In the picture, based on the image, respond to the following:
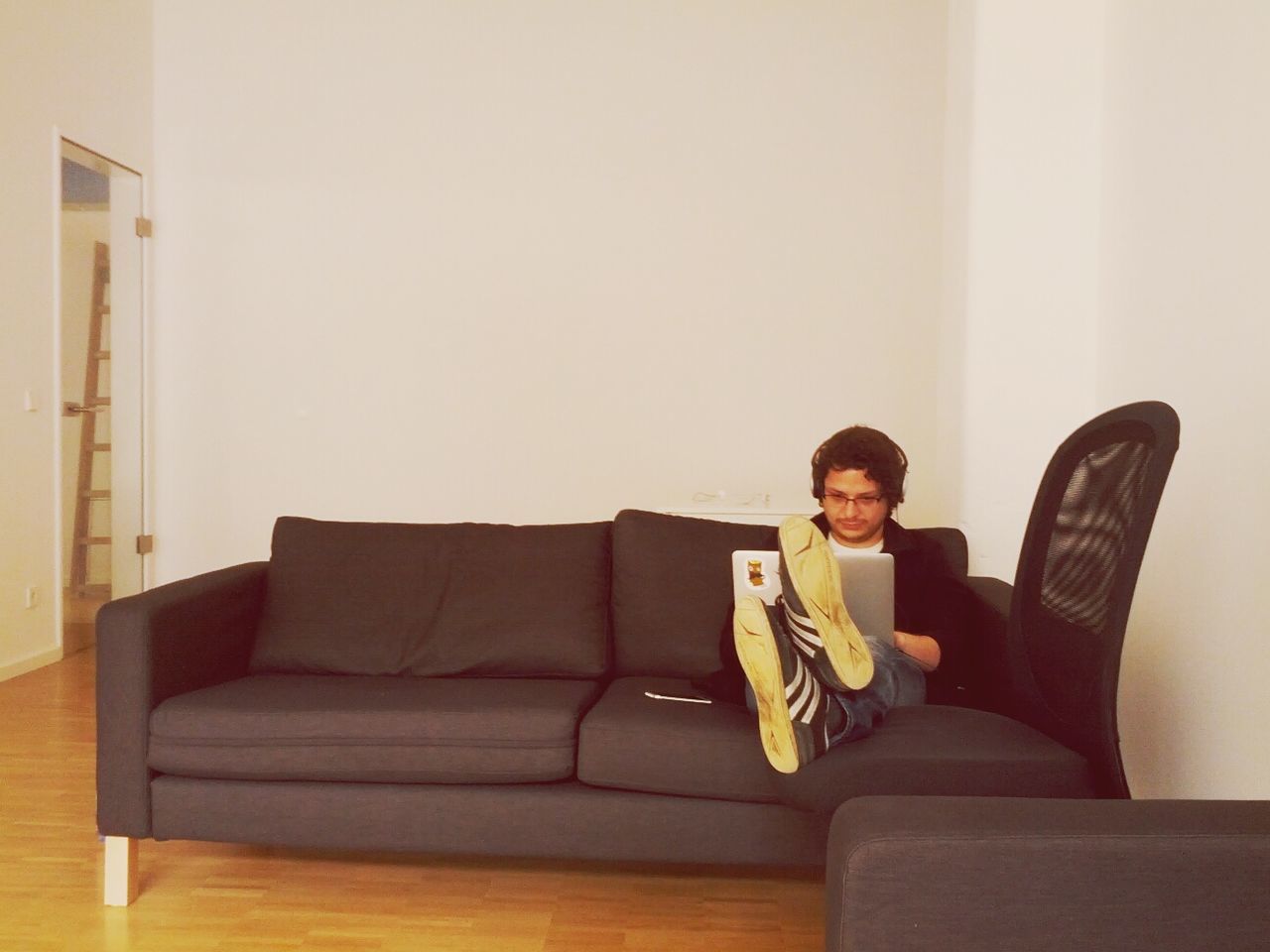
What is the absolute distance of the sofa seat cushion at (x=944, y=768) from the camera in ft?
6.74

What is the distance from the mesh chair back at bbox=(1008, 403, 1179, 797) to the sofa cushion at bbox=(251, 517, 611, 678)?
4.20 feet

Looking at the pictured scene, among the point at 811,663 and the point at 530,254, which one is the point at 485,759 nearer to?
the point at 811,663

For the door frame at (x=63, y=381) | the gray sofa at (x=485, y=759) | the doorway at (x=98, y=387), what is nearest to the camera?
the gray sofa at (x=485, y=759)

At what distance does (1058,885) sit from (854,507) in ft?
5.13

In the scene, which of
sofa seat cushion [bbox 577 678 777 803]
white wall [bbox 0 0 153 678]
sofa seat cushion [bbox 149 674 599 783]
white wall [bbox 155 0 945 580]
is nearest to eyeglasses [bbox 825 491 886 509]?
sofa seat cushion [bbox 577 678 777 803]

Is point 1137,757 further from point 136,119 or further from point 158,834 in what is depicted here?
point 136,119

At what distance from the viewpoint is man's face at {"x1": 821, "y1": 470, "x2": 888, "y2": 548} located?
275cm

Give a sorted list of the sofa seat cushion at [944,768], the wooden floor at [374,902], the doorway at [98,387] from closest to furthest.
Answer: the sofa seat cushion at [944,768] → the wooden floor at [374,902] → the doorway at [98,387]

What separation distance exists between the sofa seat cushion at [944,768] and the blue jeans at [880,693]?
0.03 meters

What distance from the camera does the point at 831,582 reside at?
212cm

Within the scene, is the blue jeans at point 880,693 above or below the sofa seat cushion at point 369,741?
above

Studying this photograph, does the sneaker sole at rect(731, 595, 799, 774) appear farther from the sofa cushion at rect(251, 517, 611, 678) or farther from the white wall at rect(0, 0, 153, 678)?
the white wall at rect(0, 0, 153, 678)

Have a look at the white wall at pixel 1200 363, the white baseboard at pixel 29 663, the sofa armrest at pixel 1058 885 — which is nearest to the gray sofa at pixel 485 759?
the white wall at pixel 1200 363

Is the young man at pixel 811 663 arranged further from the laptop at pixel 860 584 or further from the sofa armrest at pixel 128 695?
the sofa armrest at pixel 128 695
